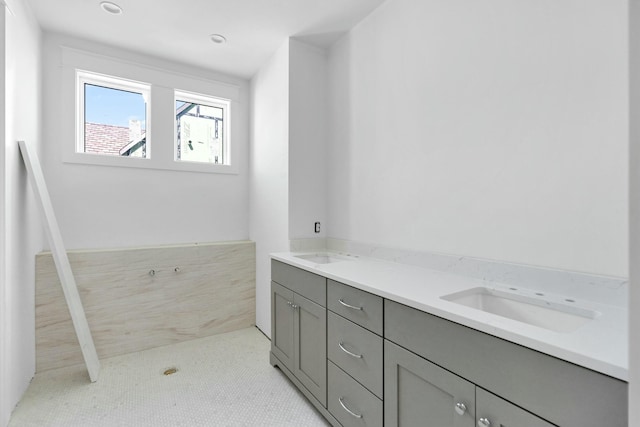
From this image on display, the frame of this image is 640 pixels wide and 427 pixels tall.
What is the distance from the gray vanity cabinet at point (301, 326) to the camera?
174 centimetres

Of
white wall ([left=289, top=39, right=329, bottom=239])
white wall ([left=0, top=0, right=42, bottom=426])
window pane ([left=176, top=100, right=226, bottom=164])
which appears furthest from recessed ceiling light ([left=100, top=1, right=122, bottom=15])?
white wall ([left=289, top=39, right=329, bottom=239])

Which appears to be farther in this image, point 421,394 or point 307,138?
point 307,138

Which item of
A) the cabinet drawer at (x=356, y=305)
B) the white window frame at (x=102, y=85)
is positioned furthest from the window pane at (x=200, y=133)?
the cabinet drawer at (x=356, y=305)

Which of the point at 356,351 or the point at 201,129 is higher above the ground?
the point at 201,129

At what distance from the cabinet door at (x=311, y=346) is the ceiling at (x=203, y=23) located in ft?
6.71

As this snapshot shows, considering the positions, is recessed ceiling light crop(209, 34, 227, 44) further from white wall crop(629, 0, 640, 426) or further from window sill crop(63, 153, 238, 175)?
white wall crop(629, 0, 640, 426)

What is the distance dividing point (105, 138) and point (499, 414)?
11.0ft

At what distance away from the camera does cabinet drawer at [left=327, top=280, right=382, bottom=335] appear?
1.35m

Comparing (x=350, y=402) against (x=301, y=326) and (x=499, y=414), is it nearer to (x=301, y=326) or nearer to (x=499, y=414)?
(x=301, y=326)

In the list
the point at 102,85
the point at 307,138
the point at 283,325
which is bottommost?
the point at 283,325

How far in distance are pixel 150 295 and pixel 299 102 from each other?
7.11 ft

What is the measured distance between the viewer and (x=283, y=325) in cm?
219

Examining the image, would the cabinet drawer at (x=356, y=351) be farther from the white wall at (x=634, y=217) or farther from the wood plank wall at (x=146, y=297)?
the wood plank wall at (x=146, y=297)

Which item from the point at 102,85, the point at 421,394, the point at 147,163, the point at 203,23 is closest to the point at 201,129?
the point at 147,163
